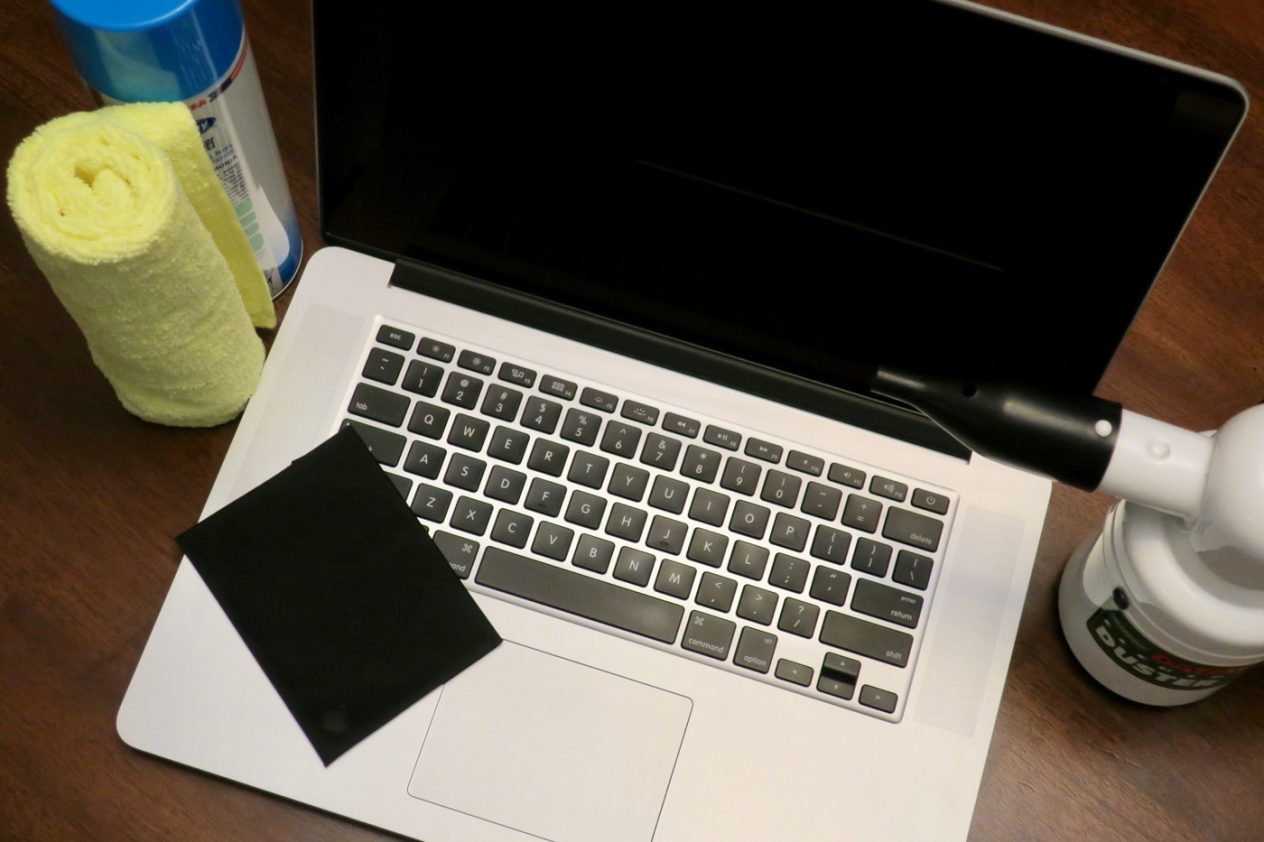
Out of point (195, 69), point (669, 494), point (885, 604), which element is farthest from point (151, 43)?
point (885, 604)

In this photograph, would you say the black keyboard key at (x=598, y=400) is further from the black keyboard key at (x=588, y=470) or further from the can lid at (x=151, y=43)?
the can lid at (x=151, y=43)

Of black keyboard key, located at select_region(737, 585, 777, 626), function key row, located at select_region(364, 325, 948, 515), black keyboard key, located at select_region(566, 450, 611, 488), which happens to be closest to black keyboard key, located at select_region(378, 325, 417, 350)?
function key row, located at select_region(364, 325, 948, 515)

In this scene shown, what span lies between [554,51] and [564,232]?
98 millimetres

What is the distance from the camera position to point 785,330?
1.90 feet

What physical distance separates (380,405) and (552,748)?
185 mm

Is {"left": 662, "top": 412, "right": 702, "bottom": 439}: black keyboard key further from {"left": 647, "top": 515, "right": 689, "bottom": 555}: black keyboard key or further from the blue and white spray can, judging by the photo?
the blue and white spray can

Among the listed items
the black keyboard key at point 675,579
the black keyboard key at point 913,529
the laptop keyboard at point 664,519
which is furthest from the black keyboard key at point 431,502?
the black keyboard key at point 913,529

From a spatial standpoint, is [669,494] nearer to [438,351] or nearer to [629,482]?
[629,482]

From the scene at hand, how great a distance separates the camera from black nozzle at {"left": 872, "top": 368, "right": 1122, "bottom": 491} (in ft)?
1.53

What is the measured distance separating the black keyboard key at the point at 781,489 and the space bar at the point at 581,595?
7cm

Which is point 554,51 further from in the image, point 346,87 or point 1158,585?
point 1158,585

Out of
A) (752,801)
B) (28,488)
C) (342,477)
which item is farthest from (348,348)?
(752,801)

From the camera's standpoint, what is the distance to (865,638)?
564mm

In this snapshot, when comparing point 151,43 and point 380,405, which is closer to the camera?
point 151,43
